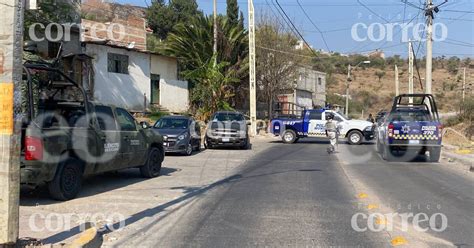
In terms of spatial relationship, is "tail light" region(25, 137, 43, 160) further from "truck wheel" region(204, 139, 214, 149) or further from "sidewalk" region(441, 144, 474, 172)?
"truck wheel" region(204, 139, 214, 149)

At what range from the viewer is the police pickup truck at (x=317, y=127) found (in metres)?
28.0

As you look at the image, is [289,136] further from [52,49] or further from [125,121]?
[125,121]

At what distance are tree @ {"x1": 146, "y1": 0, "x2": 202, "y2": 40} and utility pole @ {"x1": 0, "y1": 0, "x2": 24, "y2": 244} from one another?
192 ft

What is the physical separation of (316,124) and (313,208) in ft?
62.0

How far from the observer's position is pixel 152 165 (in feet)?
44.5

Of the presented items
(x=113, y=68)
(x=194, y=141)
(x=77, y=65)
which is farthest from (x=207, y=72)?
(x=194, y=141)

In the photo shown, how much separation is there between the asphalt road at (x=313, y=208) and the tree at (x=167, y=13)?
50588 millimetres

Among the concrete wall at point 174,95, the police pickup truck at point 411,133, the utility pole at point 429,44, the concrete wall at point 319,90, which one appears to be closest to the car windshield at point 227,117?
the police pickup truck at point 411,133

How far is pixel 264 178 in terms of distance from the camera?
13.8 meters

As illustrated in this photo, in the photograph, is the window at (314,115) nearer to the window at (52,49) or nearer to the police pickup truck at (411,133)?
the police pickup truck at (411,133)

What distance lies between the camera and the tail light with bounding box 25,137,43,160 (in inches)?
349

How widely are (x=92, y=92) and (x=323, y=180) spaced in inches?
779

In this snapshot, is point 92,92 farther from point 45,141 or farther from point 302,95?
point 302,95

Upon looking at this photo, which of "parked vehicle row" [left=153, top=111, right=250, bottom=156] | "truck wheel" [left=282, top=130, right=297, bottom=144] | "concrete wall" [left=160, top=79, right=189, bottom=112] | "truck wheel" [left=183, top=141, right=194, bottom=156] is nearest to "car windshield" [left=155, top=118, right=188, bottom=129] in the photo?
"parked vehicle row" [left=153, top=111, right=250, bottom=156]
